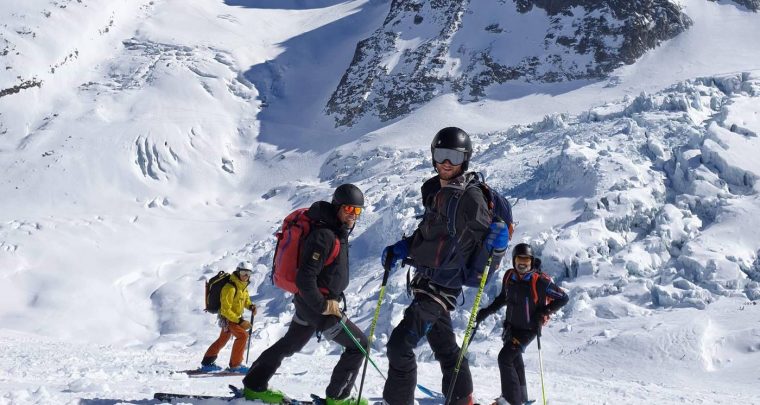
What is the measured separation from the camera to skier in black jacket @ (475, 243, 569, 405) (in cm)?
594

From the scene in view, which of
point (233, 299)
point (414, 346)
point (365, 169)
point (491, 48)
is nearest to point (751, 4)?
point (491, 48)

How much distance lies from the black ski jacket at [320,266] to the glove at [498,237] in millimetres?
1234

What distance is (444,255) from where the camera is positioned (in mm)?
4469

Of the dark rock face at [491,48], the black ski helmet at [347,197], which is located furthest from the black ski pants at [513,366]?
the dark rock face at [491,48]

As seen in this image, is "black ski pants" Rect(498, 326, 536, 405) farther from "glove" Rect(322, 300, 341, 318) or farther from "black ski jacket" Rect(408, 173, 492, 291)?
"glove" Rect(322, 300, 341, 318)

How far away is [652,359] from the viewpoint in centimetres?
1209

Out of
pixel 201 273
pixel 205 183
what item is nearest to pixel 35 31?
pixel 205 183

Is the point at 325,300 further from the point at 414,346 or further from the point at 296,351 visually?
the point at 414,346

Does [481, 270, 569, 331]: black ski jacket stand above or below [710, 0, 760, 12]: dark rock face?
below

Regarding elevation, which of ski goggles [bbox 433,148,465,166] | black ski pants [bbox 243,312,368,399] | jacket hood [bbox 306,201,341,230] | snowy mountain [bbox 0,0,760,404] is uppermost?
ski goggles [bbox 433,148,465,166]

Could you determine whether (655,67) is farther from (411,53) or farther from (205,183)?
(205,183)

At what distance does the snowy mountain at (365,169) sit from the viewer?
1252 cm

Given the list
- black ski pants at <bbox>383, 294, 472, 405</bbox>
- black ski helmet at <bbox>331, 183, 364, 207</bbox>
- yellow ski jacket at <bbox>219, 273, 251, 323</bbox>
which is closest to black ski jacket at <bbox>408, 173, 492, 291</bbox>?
black ski pants at <bbox>383, 294, 472, 405</bbox>

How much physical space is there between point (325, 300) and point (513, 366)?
7.32ft
